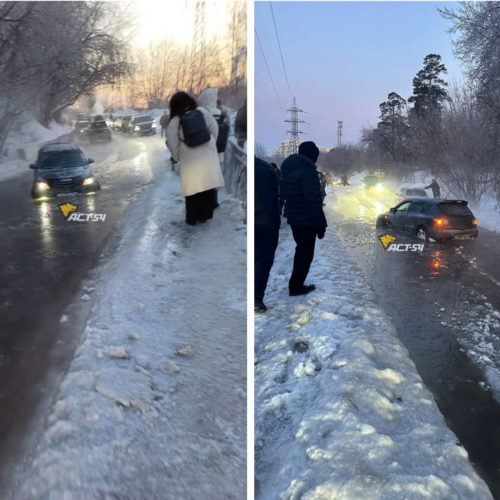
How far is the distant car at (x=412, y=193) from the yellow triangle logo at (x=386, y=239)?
0.44 feet

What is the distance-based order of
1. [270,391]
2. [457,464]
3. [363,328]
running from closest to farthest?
[457,464] → [270,391] → [363,328]

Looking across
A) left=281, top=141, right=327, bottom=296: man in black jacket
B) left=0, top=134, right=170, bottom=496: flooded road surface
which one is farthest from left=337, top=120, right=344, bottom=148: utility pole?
left=0, top=134, right=170, bottom=496: flooded road surface

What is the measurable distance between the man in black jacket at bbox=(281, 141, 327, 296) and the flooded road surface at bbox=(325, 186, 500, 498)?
0.28 feet

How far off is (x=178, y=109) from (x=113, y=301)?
55 cm

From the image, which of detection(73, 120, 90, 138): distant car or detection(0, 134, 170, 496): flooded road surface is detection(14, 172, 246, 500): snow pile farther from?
detection(73, 120, 90, 138): distant car

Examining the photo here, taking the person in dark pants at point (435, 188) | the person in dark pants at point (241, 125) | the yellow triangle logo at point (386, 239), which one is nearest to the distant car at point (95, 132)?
the person in dark pants at point (241, 125)

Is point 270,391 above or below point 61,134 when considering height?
below

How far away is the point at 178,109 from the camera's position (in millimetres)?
1145

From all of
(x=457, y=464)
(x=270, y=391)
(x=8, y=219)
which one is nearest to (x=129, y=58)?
(x=8, y=219)

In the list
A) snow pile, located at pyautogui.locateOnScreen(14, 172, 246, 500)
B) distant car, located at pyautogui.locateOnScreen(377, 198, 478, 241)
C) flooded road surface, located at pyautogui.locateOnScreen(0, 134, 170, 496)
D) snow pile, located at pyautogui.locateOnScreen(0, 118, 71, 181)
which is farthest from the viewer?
distant car, located at pyautogui.locateOnScreen(377, 198, 478, 241)

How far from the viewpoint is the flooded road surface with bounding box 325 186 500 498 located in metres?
1.08

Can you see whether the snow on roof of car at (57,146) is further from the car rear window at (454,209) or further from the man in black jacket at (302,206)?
the car rear window at (454,209)

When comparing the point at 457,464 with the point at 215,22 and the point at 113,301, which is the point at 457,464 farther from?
the point at 215,22

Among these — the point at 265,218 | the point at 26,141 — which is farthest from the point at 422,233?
the point at 26,141
